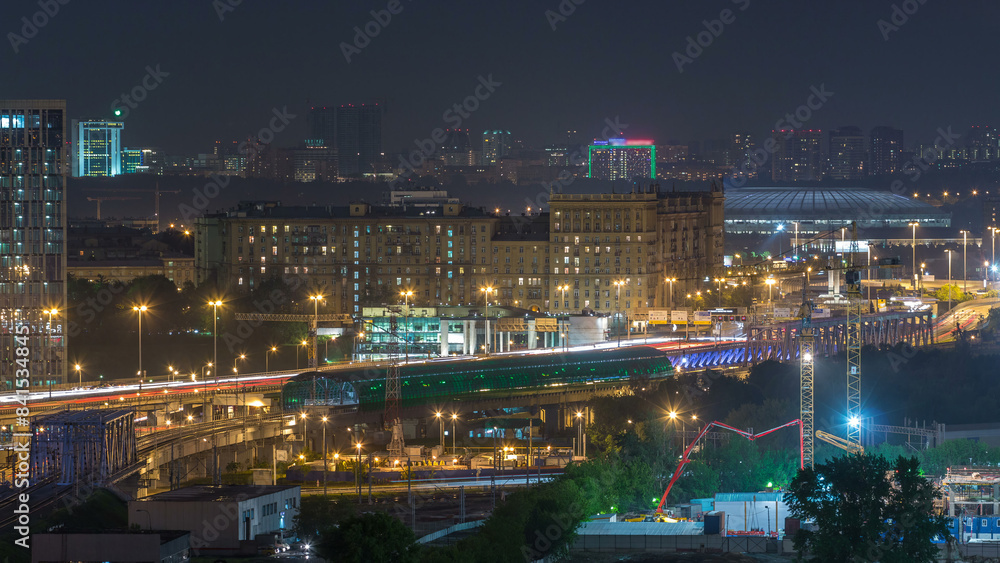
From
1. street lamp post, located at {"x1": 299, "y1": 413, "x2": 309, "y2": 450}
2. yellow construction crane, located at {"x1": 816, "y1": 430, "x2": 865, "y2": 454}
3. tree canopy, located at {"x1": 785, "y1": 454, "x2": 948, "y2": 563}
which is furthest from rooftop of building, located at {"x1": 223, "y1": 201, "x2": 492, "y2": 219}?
Answer: tree canopy, located at {"x1": 785, "y1": 454, "x2": 948, "y2": 563}

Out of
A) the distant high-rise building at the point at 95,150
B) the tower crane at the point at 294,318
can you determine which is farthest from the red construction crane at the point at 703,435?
the distant high-rise building at the point at 95,150

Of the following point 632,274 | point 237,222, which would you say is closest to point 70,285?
point 237,222

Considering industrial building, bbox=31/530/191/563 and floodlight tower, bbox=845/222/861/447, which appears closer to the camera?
industrial building, bbox=31/530/191/563

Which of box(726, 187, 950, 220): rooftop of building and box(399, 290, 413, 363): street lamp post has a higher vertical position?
box(726, 187, 950, 220): rooftop of building

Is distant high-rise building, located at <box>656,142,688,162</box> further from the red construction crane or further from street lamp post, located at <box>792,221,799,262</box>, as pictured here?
the red construction crane

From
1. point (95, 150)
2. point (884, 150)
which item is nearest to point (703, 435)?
point (95, 150)
